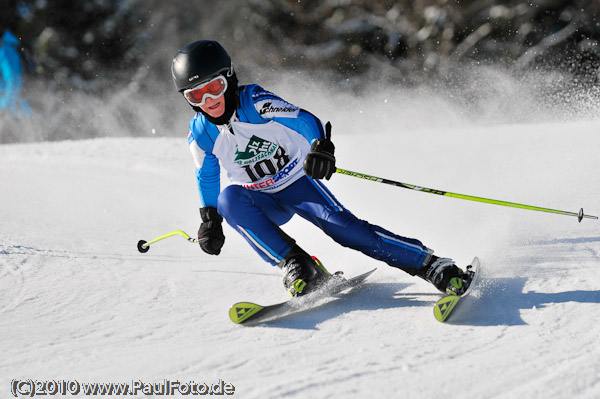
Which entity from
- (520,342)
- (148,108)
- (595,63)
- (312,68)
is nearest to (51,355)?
(520,342)

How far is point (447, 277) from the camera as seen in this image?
2721 millimetres

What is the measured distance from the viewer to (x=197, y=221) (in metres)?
4.96

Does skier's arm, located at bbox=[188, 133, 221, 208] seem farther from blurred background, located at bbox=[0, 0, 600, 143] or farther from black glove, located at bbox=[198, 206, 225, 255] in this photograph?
blurred background, located at bbox=[0, 0, 600, 143]

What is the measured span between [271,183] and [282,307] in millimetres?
663

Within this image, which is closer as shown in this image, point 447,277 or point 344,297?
point 447,277

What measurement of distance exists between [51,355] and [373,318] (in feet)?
4.04

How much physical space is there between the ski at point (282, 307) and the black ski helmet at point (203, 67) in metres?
0.87

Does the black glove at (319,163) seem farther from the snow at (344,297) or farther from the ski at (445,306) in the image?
the ski at (445,306)

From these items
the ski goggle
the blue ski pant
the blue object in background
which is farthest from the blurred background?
the ski goggle

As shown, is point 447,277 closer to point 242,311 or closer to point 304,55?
point 242,311

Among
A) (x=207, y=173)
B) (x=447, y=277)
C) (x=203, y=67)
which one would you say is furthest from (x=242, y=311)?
(x=203, y=67)

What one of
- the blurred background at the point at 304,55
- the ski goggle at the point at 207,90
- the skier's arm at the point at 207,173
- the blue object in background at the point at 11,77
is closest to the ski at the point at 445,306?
the skier's arm at the point at 207,173

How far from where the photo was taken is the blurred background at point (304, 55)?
12.7 meters

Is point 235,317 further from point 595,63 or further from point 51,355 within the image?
point 595,63
